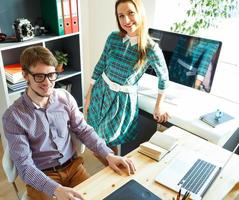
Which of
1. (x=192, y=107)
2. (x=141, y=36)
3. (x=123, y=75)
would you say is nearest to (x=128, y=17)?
(x=141, y=36)

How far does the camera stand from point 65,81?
2.92 metres

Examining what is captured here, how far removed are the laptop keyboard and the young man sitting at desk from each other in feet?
0.82

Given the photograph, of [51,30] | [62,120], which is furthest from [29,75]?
[51,30]

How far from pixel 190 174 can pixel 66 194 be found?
570 mm

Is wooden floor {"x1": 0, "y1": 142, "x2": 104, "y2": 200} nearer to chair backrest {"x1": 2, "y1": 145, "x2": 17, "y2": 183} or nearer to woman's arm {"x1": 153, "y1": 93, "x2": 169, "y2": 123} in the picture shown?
chair backrest {"x1": 2, "y1": 145, "x2": 17, "y2": 183}

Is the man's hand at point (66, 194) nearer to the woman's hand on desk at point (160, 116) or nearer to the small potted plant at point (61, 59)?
the woman's hand on desk at point (160, 116)

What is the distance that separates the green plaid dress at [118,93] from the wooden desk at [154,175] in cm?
45

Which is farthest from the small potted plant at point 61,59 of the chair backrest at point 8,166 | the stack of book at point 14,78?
the chair backrest at point 8,166

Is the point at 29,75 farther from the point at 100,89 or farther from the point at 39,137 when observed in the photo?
the point at 100,89

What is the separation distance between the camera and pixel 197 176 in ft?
Answer: 4.03

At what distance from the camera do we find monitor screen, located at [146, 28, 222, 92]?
179 centimetres

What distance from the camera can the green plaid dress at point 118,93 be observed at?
1.69 meters

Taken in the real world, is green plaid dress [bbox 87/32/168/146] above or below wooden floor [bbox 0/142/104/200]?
above

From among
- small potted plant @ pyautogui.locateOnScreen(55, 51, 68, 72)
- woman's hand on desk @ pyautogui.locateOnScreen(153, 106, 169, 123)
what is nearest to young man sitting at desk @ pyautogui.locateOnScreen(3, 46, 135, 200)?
woman's hand on desk @ pyautogui.locateOnScreen(153, 106, 169, 123)
